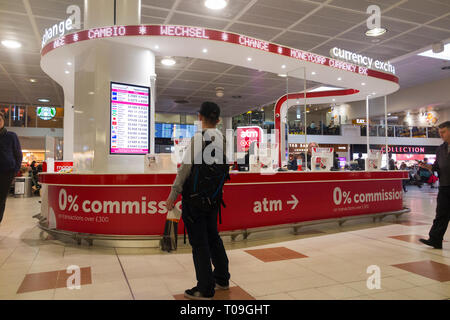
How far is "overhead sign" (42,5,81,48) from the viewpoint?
5318mm

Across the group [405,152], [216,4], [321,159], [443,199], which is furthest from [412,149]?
[216,4]

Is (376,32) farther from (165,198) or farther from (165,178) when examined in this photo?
(165,198)

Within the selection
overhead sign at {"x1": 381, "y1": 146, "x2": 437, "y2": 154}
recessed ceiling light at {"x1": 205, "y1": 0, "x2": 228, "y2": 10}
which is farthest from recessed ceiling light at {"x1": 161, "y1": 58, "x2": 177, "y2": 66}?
overhead sign at {"x1": 381, "y1": 146, "x2": 437, "y2": 154}

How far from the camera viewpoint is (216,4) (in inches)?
239

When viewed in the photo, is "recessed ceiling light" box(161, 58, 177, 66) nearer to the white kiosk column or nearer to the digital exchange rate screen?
the white kiosk column

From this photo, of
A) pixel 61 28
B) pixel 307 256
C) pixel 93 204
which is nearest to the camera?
pixel 307 256

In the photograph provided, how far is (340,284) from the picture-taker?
9.75 feet

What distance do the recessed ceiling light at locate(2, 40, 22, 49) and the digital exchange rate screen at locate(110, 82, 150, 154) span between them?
14.2 ft

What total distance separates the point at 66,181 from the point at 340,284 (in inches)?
151

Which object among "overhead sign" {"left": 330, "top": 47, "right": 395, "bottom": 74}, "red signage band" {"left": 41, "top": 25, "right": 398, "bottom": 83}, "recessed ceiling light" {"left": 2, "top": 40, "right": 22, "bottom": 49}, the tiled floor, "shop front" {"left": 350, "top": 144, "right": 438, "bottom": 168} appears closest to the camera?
the tiled floor

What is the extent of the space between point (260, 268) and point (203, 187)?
1.42 meters

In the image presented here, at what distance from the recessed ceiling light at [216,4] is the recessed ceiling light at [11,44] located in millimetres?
4761

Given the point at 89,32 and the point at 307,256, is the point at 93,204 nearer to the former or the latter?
the point at 89,32

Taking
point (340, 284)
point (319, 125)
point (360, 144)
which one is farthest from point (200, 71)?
point (360, 144)
